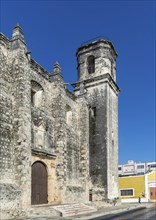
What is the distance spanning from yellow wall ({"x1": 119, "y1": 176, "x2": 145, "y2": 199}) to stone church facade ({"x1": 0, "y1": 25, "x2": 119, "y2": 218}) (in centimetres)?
1711

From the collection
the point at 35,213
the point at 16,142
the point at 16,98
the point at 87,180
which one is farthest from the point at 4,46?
the point at 87,180

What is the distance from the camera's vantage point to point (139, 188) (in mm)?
44719

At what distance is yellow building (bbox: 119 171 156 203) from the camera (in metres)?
43.9

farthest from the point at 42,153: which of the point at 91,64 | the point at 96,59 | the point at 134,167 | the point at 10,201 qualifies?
the point at 134,167

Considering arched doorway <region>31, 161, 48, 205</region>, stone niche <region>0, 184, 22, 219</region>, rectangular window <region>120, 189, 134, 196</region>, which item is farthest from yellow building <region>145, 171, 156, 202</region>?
stone niche <region>0, 184, 22, 219</region>

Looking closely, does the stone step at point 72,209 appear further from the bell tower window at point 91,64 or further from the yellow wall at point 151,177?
the yellow wall at point 151,177

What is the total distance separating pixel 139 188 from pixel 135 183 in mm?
937

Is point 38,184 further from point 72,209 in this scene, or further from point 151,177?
point 151,177

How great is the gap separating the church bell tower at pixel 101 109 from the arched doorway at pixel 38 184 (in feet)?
25.5

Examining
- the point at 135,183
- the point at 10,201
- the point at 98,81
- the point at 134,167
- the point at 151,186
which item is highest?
the point at 98,81

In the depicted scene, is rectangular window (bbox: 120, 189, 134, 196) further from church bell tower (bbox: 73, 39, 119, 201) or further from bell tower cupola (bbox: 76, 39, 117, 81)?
bell tower cupola (bbox: 76, 39, 117, 81)

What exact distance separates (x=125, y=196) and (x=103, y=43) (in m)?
25.6

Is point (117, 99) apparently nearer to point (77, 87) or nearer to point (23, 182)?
point (77, 87)

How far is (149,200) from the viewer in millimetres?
43438
